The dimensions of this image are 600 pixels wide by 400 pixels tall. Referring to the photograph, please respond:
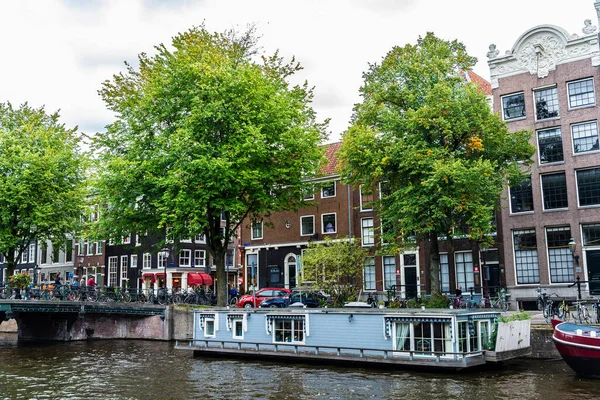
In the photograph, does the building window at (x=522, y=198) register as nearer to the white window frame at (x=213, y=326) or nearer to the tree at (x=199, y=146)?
the tree at (x=199, y=146)

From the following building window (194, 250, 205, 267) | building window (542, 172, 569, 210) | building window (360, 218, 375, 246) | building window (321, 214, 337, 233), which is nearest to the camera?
building window (542, 172, 569, 210)

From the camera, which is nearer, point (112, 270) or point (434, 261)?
point (434, 261)

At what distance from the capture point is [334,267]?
41188 millimetres

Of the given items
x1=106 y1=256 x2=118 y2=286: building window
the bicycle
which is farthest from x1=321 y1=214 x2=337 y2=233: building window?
x1=106 y1=256 x2=118 y2=286: building window

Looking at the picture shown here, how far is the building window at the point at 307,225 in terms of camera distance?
1948 inches

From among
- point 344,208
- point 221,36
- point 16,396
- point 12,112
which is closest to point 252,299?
point 344,208

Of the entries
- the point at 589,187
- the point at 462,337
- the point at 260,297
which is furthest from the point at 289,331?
the point at 589,187

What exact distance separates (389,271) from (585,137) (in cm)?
1613

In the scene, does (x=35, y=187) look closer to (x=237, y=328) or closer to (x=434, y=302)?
(x=237, y=328)

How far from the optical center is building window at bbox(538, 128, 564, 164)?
38.3 meters

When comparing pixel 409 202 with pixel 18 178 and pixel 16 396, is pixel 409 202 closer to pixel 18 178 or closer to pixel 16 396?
pixel 16 396

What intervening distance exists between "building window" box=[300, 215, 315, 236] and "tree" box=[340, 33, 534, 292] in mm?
13051

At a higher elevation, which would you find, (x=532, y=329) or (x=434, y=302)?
(x=434, y=302)

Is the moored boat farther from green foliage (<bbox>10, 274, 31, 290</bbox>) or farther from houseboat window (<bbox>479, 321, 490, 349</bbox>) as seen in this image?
green foliage (<bbox>10, 274, 31, 290</bbox>)
